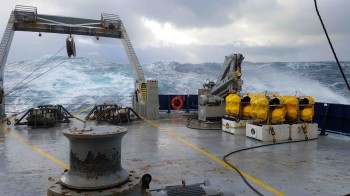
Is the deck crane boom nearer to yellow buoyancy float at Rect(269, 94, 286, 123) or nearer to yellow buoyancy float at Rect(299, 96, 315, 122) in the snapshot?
yellow buoyancy float at Rect(269, 94, 286, 123)

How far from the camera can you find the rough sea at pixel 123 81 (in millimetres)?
34156

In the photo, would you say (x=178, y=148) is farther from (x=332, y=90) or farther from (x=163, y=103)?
(x=332, y=90)

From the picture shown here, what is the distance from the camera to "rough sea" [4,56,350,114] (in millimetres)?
34156

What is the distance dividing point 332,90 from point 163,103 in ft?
100

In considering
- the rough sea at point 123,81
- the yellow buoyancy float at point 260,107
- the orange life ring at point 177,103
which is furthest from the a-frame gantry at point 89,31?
the rough sea at point 123,81

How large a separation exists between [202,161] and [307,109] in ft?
17.3

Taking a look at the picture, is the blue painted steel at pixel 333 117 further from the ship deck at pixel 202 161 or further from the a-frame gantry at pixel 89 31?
the a-frame gantry at pixel 89 31

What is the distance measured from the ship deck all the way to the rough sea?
59.7 feet

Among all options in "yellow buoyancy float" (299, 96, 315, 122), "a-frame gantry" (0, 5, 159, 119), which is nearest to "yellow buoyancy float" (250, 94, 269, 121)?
"yellow buoyancy float" (299, 96, 315, 122)

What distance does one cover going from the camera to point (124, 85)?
1673 inches

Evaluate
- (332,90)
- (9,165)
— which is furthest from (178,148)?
(332,90)

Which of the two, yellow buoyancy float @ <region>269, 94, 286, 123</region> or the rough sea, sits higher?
the rough sea

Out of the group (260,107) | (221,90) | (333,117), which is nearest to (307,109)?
(333,117)

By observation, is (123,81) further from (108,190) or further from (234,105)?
(108,190)
